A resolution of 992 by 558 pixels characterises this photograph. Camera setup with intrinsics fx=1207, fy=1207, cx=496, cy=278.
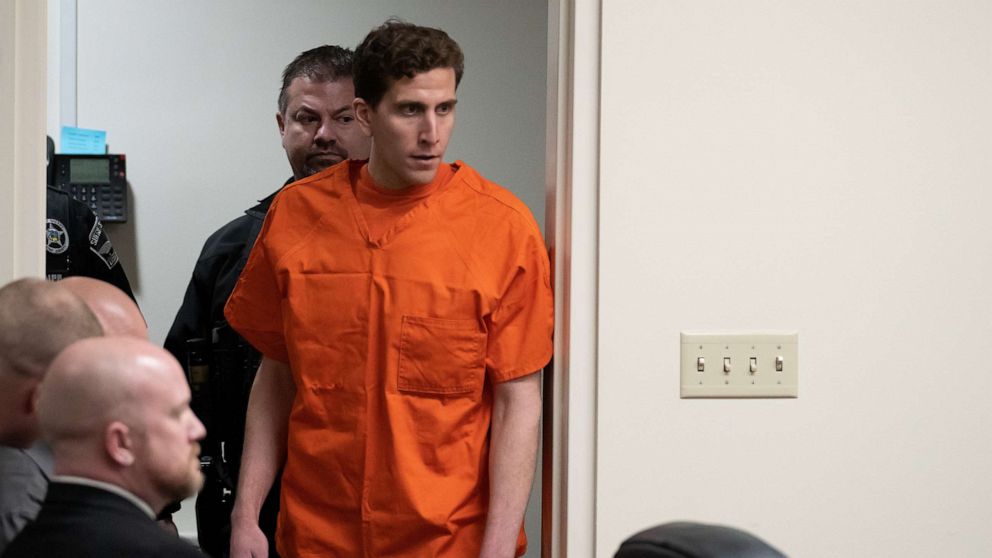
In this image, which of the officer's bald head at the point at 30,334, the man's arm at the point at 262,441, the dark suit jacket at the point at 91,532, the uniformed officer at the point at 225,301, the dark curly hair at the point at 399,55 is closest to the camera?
the dark suit jacket at the point at 91,532

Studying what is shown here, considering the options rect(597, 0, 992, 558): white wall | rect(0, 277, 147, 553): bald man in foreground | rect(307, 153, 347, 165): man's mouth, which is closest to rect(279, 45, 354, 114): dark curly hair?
rect(307, 153, 347, 165): man's mouth

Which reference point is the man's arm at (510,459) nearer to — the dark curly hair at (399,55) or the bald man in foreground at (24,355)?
the dark curly hair at (399,55)

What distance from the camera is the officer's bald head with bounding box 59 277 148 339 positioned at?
4.58ft

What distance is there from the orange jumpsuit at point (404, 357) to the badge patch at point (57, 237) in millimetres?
987

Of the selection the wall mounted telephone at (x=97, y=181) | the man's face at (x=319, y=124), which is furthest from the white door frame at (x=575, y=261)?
the wall mounted telephone at (x=97, y=181)

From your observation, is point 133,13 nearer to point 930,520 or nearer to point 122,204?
point 122,204

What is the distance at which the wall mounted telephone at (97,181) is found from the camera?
3.26 meters

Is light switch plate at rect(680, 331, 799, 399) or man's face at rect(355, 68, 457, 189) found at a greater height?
man's face at rect(355, 68, 457, 189)

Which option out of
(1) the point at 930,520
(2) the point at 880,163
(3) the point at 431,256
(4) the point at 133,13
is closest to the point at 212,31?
(4) the point at 133,13

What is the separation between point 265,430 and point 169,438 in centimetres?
101

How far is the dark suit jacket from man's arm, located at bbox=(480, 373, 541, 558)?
0.87 meters

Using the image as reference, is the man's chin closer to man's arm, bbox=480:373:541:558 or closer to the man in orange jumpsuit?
the man in orange jumpsuit

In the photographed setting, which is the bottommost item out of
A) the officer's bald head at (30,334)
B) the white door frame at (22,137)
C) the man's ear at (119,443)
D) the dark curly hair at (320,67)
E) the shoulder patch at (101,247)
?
the man's ear at (119,443)

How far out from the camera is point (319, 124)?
8.28 ft
